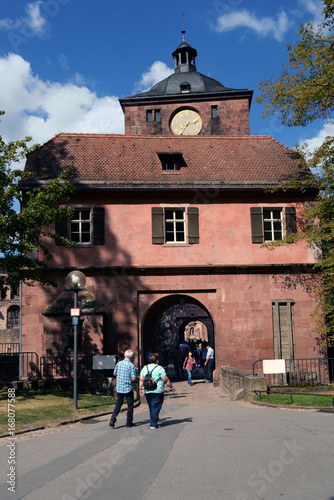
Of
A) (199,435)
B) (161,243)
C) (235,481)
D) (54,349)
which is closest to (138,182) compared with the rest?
(161,243)

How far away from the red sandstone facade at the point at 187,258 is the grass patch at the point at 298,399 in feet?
21.2

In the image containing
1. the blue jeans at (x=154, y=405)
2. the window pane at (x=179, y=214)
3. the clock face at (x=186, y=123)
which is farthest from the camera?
the clock face at (x=186, y=123)

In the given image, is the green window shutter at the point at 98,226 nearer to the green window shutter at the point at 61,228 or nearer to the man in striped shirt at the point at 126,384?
the green window shutter at the point at 61,228

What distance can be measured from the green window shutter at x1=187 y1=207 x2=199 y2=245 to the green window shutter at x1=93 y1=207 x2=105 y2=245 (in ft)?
11.3

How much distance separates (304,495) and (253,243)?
54.7 ft

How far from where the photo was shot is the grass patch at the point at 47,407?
1116 centimetres

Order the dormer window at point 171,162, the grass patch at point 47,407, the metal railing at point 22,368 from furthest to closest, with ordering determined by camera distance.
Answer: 1. the dormer window at point 171,162
2. the metal railing at point 22,368
3. the grass patch at point 47,407

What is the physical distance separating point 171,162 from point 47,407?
12.6 metres

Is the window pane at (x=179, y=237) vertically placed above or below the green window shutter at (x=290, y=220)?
below

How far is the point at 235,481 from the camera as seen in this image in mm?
5789

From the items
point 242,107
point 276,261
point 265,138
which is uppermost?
point 242,107

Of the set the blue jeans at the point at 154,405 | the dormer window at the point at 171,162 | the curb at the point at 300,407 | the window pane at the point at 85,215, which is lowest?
the curb at the point at 300,407

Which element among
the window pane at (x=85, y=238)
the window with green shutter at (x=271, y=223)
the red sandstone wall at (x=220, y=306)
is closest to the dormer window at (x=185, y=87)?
the window with green shutter at (x=271, y=223)

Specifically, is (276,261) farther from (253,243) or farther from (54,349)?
(54,349)
